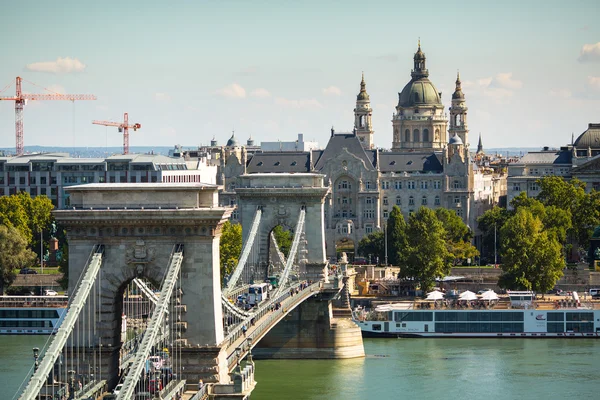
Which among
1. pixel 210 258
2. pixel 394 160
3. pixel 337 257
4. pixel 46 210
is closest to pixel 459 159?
pixel 394 160

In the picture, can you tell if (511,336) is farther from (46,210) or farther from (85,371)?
(85,371)

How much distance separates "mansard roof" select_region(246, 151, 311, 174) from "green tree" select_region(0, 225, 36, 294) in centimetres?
3487

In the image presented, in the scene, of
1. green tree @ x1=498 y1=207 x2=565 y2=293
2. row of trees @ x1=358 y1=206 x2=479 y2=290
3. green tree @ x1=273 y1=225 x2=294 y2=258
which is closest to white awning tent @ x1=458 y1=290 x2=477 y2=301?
green tree @ x1=498 y1=207 x2=565 y2=293

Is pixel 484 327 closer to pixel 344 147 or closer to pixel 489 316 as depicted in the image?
pixel 489 316

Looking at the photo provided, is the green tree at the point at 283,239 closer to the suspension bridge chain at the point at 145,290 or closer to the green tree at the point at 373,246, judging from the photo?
the green tree at the point at 373,246

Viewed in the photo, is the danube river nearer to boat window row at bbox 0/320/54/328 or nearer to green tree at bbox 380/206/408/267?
boat window row at bbox 0/320/54/328

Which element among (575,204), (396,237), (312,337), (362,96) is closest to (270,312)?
(312,337)

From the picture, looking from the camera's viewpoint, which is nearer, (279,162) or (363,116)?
(279,162)

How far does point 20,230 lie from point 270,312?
4456 cm

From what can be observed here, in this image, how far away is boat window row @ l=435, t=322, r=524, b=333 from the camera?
3438 inches

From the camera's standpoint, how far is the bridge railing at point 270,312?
52.6m

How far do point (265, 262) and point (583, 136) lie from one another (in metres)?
71.8

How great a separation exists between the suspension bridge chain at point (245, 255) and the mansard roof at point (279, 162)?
53.9 m

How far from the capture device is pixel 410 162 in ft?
438
